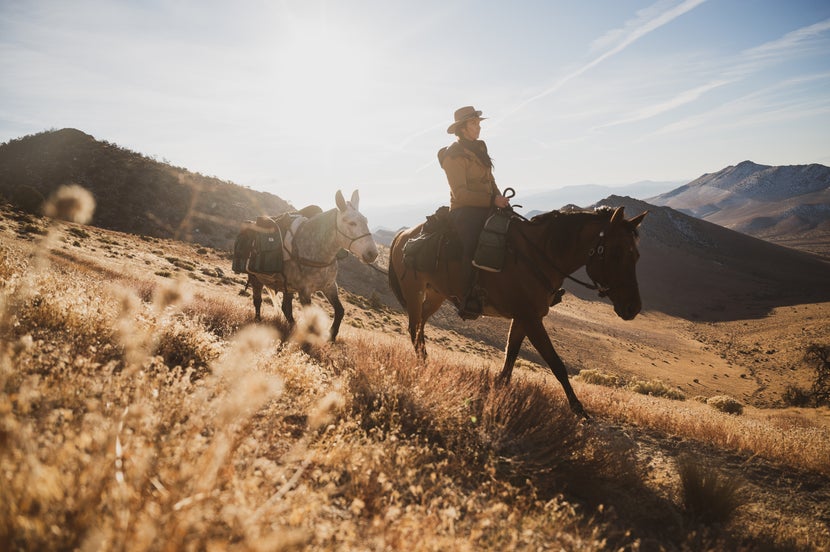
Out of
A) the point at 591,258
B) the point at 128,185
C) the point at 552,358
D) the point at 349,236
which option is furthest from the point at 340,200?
the point at 128,185

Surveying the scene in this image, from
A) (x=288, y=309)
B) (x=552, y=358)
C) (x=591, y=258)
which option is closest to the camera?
(x=552, y=358)

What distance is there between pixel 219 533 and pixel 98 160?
60.2 meters

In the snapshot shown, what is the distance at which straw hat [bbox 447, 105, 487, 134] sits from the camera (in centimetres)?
634

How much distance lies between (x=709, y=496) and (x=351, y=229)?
21.5ft

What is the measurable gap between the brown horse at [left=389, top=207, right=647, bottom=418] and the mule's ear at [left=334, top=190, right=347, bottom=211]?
8.66ft

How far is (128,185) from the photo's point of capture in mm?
43656

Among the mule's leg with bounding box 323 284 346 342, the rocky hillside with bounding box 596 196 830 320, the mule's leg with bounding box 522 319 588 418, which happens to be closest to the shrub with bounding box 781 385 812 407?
the mule's leg with bounding box 522 319 588 418

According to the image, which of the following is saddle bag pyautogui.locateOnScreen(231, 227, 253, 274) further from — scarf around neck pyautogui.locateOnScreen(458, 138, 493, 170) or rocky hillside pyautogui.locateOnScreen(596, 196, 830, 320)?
rocky hillside pyautogui.locateOnScreen(596, 196, 830, 320)

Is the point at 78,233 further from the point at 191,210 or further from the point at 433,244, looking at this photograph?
the point at 433,244

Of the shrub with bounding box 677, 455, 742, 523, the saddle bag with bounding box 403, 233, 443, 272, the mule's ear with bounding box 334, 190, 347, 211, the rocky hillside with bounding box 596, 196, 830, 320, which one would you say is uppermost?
the rocky hillside with bounding box 596, 196, 830, 320

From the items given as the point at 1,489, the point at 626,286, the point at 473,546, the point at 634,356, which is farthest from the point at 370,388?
the point at 634,356

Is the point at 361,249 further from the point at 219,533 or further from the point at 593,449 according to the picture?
the point at 219,533

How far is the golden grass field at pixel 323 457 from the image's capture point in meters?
1.52

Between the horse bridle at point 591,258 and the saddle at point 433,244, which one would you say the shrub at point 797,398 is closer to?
the horse bridle at point 591,258
